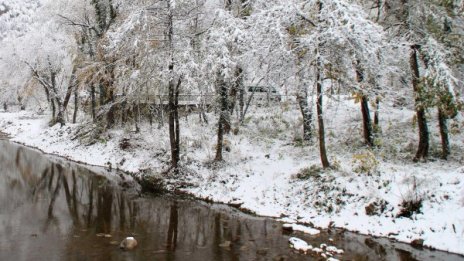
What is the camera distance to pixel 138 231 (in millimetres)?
12188

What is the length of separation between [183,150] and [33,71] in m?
23.1

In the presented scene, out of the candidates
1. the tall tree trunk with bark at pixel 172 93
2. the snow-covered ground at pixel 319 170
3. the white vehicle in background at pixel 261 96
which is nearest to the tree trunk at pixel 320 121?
the snow-covered ground at pixel 319 170

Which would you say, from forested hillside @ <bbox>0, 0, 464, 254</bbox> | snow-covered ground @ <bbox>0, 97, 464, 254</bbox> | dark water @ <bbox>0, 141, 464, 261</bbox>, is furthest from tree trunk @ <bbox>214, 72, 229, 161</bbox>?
dark water @ <bbox>0, 141, 464, 261</bbox>

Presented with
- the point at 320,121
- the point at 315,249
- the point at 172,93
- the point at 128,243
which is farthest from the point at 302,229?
the point at 172,93

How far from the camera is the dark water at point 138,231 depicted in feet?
33.9

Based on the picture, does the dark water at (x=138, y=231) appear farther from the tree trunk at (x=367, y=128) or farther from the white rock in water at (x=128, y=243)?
the tree trunk at (x=367, y=128)

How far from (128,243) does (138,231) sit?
58.6 inches

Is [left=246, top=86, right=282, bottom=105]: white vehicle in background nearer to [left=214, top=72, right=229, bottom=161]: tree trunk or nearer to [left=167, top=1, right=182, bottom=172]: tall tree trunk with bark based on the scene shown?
[left=214, top=72, right=229, bottom=161]: tree trunk

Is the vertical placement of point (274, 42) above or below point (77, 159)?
above

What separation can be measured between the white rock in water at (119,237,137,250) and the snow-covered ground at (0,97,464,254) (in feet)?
15.9

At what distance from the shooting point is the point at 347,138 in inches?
757

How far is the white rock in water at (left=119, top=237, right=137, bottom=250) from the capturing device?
Answer: 34.7 ft

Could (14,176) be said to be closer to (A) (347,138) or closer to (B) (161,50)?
(B) (161,50)

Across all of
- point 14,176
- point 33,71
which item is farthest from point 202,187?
point 33,71
